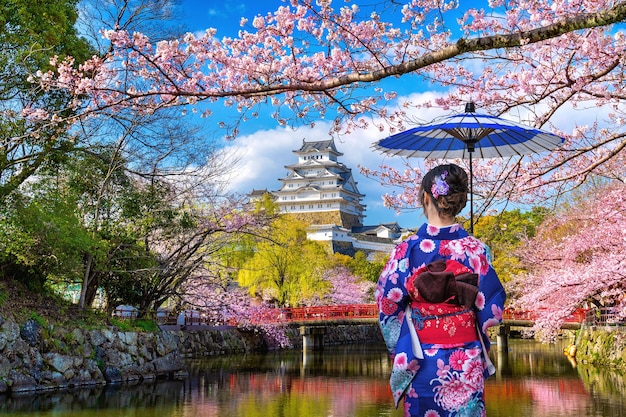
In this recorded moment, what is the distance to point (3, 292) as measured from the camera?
405 inches

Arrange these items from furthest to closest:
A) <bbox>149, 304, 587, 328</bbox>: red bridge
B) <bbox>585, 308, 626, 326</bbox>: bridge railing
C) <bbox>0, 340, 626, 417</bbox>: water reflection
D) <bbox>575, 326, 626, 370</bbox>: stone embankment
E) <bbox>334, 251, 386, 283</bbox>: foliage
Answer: <bbox>334, 251, 386, 283</bbox>: foliage < <bbox>149, 304, 587, 328</bbox>: red bridge < <bbox>585, 308, 626, 326</bbox>: bridge railing < <bbox>575, 326, 626, 370</bbox>: stone embankment < <bbox>0, 340, 626, 417</bbox>: water reflection

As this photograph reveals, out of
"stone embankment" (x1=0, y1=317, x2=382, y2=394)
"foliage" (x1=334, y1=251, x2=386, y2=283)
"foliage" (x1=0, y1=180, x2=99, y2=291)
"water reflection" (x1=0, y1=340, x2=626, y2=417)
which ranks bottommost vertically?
"water reflection" (x1=0, y1=340, x2=626, y2=417)

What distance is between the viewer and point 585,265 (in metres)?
12.5

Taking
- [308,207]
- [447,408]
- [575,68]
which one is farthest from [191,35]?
[308,207]

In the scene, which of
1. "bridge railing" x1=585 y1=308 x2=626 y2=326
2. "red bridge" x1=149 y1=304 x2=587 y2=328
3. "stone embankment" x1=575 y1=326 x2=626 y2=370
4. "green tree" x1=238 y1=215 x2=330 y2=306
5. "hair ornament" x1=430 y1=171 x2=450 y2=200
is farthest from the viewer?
"green tree" x1=238 y1=215 x2=330 y2=306

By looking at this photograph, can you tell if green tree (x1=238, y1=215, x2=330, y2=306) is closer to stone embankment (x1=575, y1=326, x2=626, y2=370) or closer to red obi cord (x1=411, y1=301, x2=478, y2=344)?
stone embankment (x1=575, y1=326, x2=626, y2=370)

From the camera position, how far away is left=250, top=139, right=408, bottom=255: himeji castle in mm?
52094

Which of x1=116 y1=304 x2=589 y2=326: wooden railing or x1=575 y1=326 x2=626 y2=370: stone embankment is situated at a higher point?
x1=116 y1=304 x2=589 y2=326: wooden railing

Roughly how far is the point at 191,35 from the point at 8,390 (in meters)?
6.29

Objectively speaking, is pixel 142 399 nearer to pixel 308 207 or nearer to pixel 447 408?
pixel 447 408

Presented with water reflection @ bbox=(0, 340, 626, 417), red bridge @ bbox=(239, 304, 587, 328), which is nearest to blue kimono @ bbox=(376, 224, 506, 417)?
water reflection @ bbox=(0, 340, 626, 417)

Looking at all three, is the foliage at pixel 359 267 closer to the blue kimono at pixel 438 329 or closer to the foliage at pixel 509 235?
the foliage at pixel 509 235

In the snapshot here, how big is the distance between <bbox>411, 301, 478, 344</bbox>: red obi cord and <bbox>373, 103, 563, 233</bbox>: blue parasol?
169 cm

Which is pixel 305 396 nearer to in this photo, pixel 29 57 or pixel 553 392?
pixel 553 392
